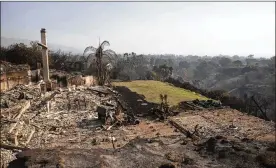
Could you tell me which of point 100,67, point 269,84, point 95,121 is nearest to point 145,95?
point 100,67

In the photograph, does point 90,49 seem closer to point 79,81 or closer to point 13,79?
point 79,81

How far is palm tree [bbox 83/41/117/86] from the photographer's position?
82.8 ft

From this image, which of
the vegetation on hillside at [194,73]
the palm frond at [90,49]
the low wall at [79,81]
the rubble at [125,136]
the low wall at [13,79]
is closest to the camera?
the rubble at [125,136]

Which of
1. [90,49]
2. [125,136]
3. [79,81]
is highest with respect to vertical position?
[90,49]

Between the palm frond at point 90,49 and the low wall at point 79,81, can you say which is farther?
the palm frond at point 90,49

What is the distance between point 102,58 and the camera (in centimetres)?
2611

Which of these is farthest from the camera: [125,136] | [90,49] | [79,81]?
[90,49]

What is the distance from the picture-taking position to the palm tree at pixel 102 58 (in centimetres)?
2523

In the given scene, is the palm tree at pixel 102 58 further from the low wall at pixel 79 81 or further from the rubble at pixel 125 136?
the rubble at pixel 125 136

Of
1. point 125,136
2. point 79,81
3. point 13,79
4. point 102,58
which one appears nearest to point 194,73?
point 102,58

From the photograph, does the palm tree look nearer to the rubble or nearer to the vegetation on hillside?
the vegetation on hillside

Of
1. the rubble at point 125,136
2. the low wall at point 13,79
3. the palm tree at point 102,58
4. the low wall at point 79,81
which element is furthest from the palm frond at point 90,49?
the rubble at point 125,136

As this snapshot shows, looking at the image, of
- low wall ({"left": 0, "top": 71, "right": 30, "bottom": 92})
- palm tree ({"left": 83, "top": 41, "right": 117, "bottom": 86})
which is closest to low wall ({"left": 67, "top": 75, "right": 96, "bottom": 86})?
palm tree ({"left": 83, "top": 41, "right": 117, "bottom": 86})

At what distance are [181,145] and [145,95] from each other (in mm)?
11201
